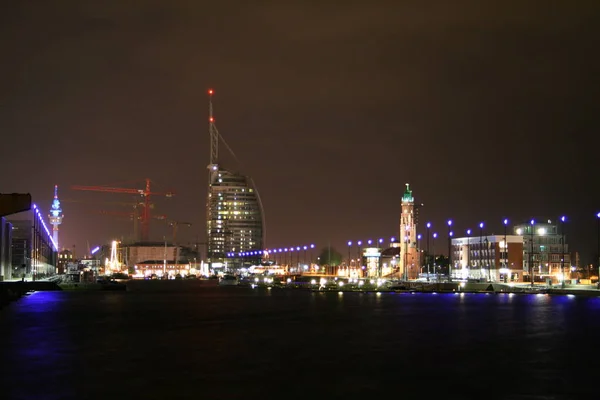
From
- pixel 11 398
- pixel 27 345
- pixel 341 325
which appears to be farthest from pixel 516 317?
pixel 11 398

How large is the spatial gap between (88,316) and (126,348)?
93.2 ft

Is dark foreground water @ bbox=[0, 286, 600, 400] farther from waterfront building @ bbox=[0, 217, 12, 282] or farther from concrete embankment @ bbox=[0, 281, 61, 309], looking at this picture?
waterfront building @ bbox=[0, 217, 12, 282]

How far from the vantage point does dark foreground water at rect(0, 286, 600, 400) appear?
30578 millimetres

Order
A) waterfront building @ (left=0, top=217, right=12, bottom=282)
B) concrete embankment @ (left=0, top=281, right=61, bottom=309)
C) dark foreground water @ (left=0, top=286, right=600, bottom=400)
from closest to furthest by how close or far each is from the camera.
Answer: dark foreground water @ (left=0, top=286, right=600, bottom=400) < concrete embankment @ (left=0, top=281, right=61, bottom=309) < waterfront building @ (left=0, top=217, right=12, bottom=282)

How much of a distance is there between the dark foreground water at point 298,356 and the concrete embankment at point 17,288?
18.4m

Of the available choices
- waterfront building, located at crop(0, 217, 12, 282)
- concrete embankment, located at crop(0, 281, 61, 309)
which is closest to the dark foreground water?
concrete embankment, located at crop(0, 281, 61, 309)

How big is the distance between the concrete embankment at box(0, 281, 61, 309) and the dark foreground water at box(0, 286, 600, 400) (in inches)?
725

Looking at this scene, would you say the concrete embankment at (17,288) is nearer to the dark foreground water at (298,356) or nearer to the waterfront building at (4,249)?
the waterfront building at (4,249)

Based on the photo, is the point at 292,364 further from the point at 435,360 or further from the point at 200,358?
the point at 435,360

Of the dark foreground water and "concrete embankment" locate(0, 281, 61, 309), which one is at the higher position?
"concrete embankment" locate(0, 281, 61, 309)

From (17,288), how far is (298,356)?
79571mm

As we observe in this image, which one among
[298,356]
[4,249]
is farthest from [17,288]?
[298,356]

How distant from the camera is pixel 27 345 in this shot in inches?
1785

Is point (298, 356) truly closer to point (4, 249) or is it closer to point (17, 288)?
point (17, 288)
